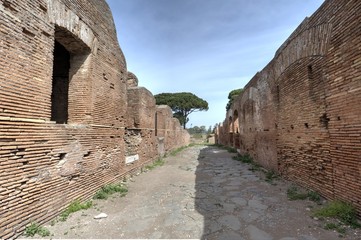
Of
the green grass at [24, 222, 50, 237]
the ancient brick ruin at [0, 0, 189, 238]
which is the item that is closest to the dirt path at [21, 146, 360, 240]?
the green grass at [24, 222, 50, 237]

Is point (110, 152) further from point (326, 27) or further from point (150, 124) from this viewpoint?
point (326, 27)

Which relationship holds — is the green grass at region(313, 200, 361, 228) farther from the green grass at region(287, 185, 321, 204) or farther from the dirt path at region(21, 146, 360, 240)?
the green grass at region(287, 185, 321, 204)

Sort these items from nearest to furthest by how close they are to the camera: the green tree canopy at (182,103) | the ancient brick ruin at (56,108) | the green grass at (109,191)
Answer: the ancient brick ruin at (56,108) → the green grass at (109,191) → the green tree canopy at (182,103)

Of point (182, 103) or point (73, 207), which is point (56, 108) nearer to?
point (73, 207)

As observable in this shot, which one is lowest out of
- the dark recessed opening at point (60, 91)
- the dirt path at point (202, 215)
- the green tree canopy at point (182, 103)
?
the dirt path at point (202, 215)

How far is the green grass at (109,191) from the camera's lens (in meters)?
5.32

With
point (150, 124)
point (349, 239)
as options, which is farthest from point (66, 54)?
point (349, 239)

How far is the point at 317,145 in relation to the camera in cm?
496

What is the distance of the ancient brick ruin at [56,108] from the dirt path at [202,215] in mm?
651

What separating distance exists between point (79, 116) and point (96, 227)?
8.13 ft

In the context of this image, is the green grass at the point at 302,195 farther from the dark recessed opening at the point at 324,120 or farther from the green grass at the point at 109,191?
the green grass at the point at 109,191

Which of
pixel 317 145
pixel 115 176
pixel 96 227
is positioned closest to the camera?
pixel 96 227

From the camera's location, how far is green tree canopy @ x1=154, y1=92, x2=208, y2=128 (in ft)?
143

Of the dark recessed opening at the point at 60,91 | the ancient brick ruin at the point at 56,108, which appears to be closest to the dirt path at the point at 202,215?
the ancient brick ruin at the point at 56,108
